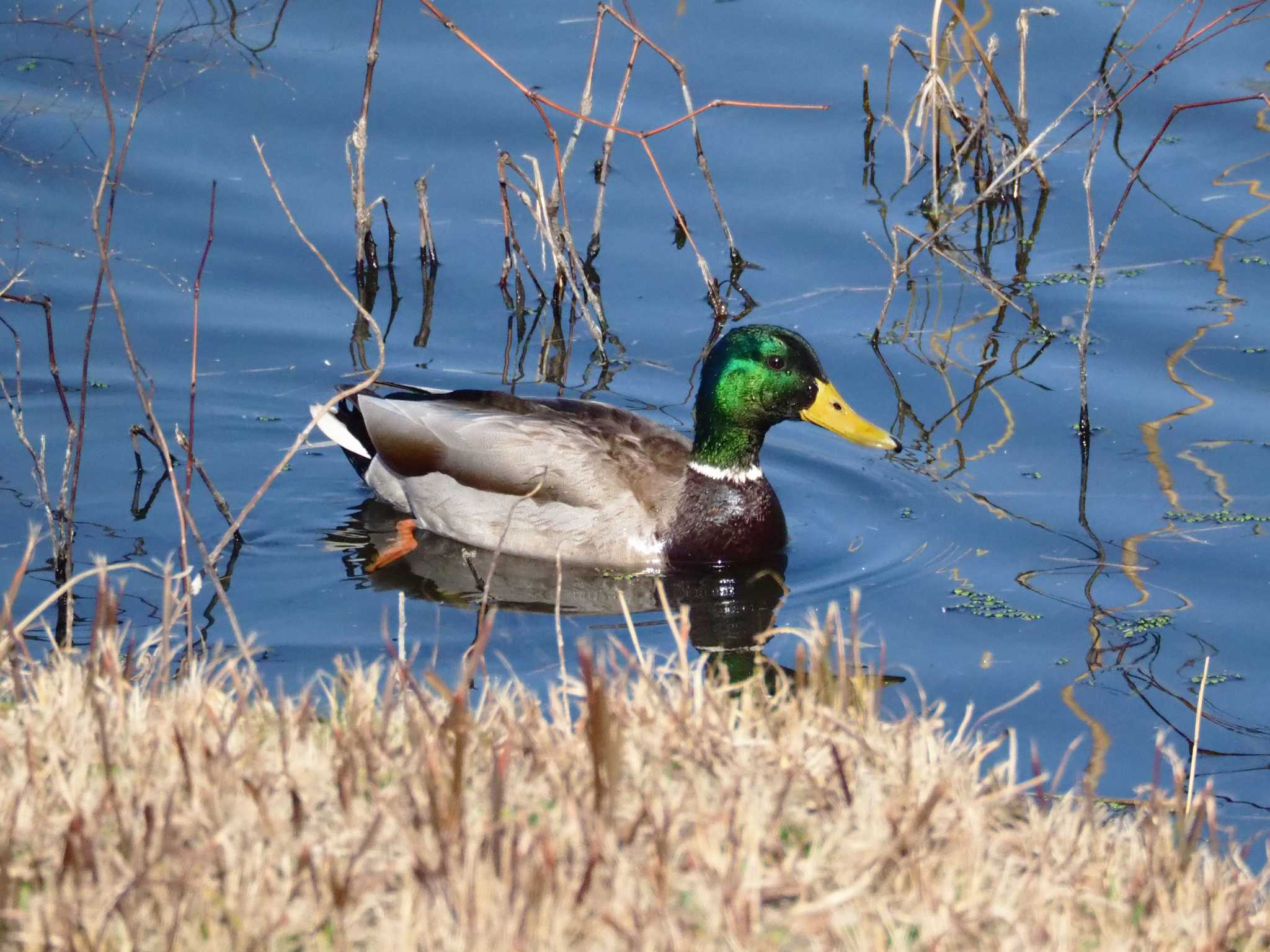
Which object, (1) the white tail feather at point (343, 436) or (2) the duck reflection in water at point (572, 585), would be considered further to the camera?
(1) the white tail feather at point (343, 436)

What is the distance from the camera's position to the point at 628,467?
716cm

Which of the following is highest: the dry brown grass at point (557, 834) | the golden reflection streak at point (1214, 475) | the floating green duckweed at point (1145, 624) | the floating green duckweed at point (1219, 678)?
the golden reflection streak at point (1214, 475)

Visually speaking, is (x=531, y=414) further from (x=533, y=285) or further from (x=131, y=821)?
(x=131, y=821)

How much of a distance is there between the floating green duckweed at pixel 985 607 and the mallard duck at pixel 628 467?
81 centimetres

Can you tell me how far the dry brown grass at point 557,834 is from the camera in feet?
9.07

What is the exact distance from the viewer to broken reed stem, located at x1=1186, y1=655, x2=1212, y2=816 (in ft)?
12.8

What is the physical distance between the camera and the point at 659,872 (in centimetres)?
283

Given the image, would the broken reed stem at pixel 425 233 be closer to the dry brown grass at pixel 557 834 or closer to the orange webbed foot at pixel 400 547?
the orange webbed foot at pixel 400 547

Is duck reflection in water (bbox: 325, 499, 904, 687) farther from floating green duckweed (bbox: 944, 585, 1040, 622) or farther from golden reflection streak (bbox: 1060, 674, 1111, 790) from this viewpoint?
golden reflection streak (bbox: 1060, 674, 1111, 790)

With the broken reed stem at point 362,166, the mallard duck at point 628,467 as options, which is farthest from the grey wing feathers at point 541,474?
the broken reed stem at point 362,166

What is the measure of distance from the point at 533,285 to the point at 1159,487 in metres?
3.35

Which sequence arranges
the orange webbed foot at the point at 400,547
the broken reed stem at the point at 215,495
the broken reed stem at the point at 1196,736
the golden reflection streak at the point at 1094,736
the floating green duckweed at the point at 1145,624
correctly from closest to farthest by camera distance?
the broken reed stem at the point at 1196,736, the golden reflection streak at the point at 1094,736, the floating green duckweed at the point at 1145,624, the broken reed stem at the point at 215,495, the orange webbed foot at the point at 400,547

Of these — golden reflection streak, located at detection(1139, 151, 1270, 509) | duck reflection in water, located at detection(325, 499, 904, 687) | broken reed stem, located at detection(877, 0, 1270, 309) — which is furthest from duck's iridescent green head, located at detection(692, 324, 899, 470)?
golden reflection streak, located at detection(1139, 151, 1270, 509)

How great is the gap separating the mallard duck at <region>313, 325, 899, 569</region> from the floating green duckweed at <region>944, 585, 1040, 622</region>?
2.65 feet
